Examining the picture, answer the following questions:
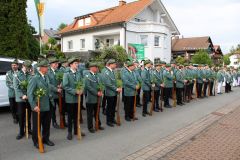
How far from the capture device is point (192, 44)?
177ft

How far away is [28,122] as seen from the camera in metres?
7.55

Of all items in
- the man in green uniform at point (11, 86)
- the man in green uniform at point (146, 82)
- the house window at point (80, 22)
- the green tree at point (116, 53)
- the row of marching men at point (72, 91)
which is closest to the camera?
the row of marching men at point (72, 91)

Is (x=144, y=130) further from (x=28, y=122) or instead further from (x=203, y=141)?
(x=28, y=122)

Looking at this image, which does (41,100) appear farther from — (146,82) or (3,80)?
(146,82)

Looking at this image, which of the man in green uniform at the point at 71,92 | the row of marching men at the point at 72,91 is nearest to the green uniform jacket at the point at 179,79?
the row of marching men at the point at 72,91

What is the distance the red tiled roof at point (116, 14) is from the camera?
32875 mm

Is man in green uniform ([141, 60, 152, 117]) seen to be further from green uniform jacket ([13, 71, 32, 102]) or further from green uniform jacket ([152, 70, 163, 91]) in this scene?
green uniform jacket ([13, 71, 32, 102])

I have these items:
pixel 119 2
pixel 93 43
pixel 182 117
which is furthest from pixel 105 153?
pixel 119 2

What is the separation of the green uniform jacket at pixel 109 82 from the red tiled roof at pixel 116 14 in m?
23.4

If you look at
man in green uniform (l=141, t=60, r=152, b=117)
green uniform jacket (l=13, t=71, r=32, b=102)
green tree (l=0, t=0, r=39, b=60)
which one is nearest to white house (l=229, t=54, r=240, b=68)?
green tree (l=0, t=0, r=39, b=60)

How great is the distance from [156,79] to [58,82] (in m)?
4.27

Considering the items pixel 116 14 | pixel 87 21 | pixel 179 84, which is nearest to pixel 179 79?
pixel 179 84

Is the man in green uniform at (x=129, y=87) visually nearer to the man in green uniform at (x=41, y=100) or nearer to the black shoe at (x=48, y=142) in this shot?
the black shoe at (x=48, y=142)

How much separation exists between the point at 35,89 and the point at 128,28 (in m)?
27.0
